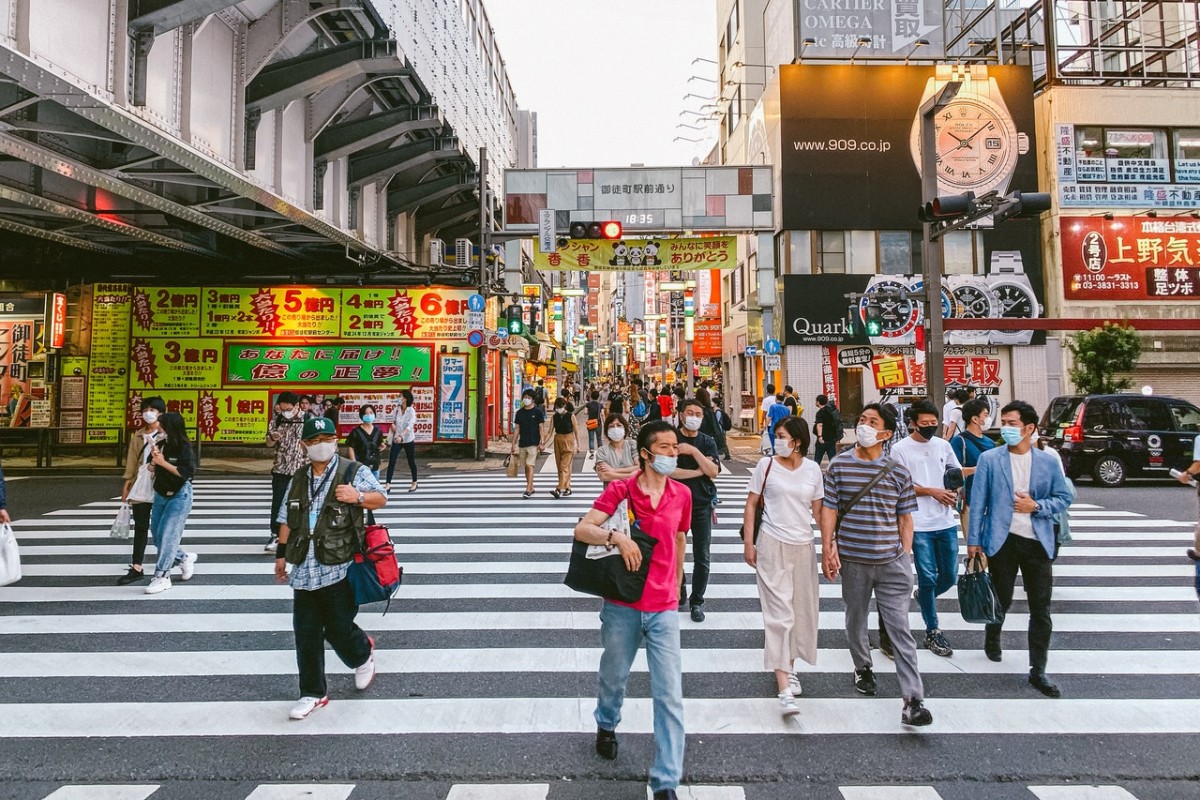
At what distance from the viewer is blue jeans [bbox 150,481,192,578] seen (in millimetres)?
6805

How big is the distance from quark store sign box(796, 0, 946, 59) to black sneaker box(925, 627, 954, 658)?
84.8 ft

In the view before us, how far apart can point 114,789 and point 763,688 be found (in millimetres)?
3810

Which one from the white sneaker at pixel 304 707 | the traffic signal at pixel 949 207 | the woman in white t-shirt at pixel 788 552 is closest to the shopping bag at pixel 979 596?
the woman in white t-shirt at pixel 788 552

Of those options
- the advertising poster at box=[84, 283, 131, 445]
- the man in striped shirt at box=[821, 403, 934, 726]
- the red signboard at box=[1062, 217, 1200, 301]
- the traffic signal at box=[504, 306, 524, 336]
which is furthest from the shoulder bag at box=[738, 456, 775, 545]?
the red signboard at box=[1062, 217, 1200, 301]

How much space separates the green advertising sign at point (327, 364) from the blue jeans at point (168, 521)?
42.4 ft

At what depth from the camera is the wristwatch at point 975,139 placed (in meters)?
24.0

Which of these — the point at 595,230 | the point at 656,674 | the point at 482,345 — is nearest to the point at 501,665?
the point at 656,674

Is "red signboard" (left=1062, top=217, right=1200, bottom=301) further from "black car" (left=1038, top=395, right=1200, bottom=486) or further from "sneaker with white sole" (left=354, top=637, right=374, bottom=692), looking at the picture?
"sneaker with white sole" (left=354, top=637, right=374, bottom=692)

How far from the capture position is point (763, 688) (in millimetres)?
4648

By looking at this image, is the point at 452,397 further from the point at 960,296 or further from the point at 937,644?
the point at 960,296

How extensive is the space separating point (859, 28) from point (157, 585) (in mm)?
29831

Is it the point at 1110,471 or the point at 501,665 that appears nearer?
the point at 501,665

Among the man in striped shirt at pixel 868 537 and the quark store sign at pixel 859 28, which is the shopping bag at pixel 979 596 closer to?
the man in striped shirt at pixel 868 537

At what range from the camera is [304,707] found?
13.6 feet
